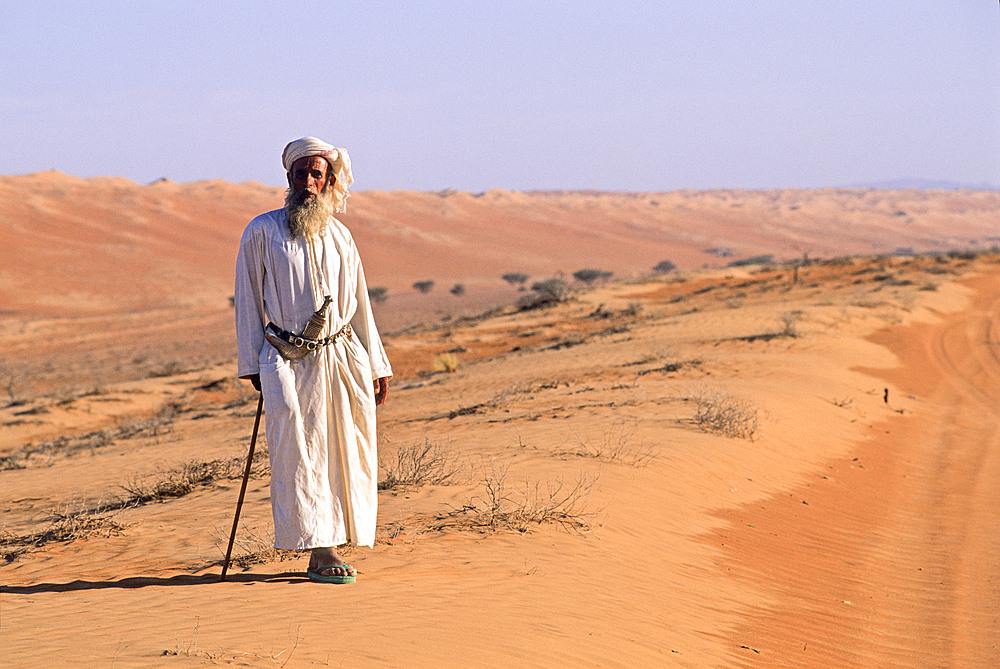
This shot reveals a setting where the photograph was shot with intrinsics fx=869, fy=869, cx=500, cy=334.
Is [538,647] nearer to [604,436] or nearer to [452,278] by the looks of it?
[604,436]

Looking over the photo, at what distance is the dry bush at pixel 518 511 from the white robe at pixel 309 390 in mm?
1416

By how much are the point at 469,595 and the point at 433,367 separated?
40.9 feet

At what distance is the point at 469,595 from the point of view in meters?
4.29

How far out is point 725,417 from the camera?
8914 millimetres

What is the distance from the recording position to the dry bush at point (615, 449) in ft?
24.6

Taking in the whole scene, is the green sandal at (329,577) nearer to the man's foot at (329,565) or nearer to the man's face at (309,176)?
the man's foot at (329,565)

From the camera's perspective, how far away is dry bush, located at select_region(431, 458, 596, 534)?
5613 mm

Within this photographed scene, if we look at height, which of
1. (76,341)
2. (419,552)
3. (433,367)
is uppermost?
(419,552)

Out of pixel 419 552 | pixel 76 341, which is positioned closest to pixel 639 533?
pixel 419 552

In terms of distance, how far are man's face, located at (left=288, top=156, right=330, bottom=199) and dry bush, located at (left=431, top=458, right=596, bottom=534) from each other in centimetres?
234

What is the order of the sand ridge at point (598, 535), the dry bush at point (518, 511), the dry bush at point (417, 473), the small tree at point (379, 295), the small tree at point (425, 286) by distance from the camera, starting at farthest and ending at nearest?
the small tree at point (425, 286), the small tree at point (379, 295), the dry bush at point (417, 473), the dry bush at point (518, 511), the sand ridge at point (598, 535)

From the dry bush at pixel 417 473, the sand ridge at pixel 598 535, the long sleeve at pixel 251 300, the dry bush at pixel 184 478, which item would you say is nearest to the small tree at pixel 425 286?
the sand ridge at pixel 598 535

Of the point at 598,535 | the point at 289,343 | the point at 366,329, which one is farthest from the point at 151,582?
the point at 598,535

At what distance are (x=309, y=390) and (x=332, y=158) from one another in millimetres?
1197
